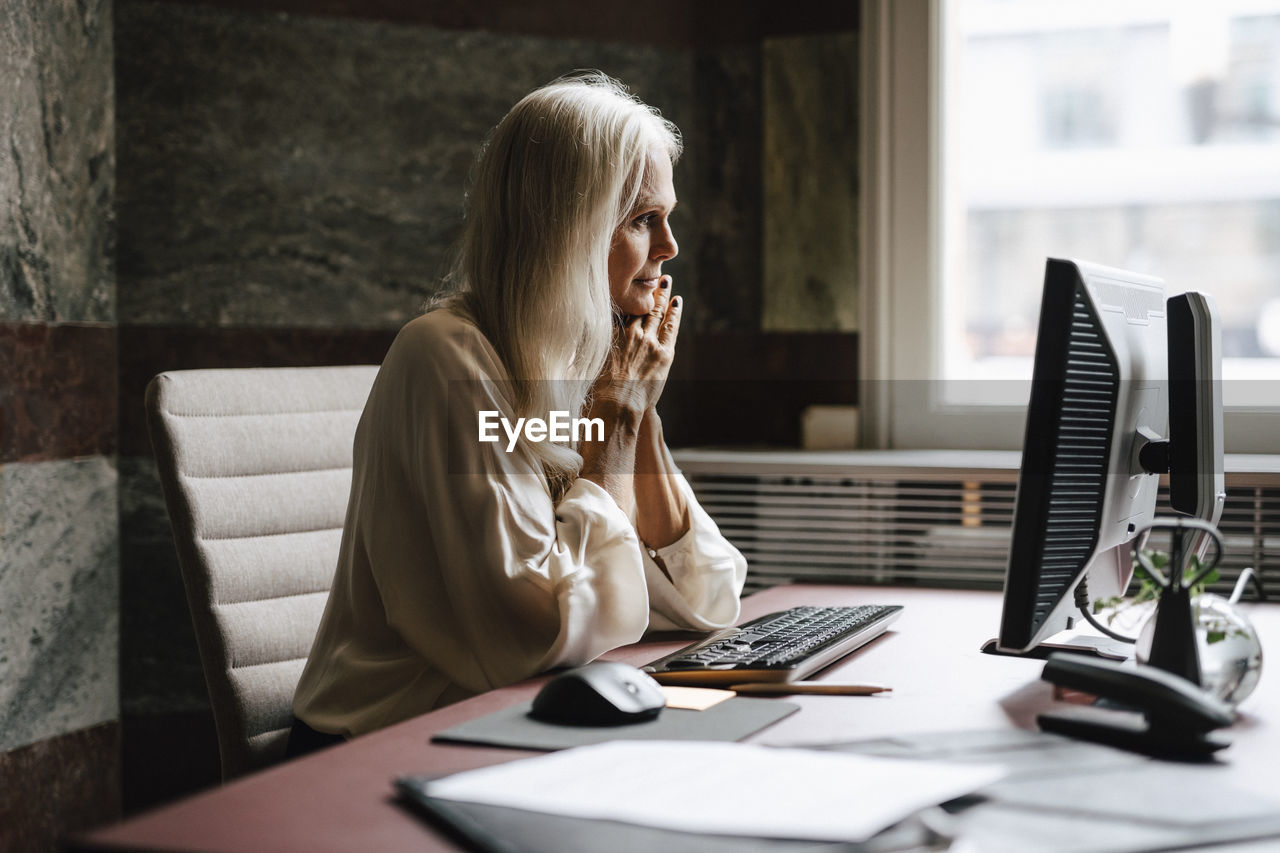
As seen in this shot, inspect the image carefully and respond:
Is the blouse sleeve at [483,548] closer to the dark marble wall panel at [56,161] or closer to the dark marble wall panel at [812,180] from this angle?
the dark marble wall panel at [56,161]

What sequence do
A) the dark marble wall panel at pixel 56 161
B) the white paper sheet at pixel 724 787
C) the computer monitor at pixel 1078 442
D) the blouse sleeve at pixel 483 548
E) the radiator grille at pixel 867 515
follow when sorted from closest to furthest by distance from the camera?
the white paper sheet at pixel 724 787
the computer monitor at pixel 1078 442
the blouse sleeve at pixel 483 548
the dark marble wall panel at pixel 56 161
the radiator grille at pixel 867 515

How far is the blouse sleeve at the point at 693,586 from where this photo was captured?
1.52 m

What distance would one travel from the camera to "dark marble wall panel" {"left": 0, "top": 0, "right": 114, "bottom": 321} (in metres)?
1.95

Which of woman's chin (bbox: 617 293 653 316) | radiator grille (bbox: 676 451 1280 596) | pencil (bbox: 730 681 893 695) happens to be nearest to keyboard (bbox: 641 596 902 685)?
pencil (bbox: 730 681 893 695)

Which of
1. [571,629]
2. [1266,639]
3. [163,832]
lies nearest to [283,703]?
[571,629]

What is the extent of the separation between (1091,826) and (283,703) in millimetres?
1032

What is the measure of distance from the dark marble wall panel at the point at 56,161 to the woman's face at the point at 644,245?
104cm

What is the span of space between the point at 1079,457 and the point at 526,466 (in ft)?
1.90

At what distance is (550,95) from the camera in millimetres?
1517

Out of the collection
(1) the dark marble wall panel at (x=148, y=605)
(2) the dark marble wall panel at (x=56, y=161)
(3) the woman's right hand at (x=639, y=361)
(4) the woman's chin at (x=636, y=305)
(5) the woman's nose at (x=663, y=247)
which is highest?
(2) the dark marble wall panel at (x=56, y=161)

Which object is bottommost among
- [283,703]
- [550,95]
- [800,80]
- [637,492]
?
[283,703]

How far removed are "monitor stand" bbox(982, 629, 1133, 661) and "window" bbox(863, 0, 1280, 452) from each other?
1.13 meters

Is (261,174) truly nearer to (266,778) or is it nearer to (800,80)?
(800,80)

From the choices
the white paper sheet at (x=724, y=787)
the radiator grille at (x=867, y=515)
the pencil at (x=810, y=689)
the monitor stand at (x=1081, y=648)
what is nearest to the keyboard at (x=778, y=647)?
the pencil at (x=810, y=689)
